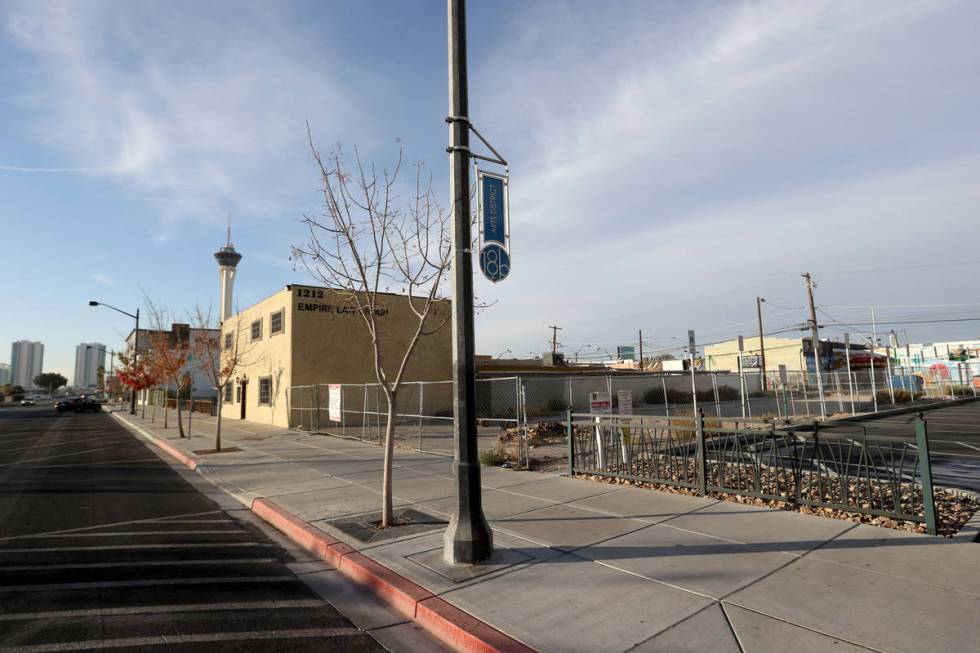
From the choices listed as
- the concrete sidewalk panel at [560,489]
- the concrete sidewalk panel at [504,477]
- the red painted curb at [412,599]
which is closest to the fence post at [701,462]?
the concrete sidewalk panel at [560,489]

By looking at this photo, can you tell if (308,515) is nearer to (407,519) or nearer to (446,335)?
(407,519)

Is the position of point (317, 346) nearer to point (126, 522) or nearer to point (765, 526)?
point (126, 522)

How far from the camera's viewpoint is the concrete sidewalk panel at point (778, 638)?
11.7ft

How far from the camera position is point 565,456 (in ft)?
45.0

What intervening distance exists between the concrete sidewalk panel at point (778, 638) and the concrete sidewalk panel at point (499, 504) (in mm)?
3616

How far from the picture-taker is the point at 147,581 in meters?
5.23

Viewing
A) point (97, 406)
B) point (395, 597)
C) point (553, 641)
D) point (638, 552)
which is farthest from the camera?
point (97, 406)

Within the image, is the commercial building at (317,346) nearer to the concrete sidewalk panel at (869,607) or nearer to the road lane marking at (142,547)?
the road lane marking at (142,547)

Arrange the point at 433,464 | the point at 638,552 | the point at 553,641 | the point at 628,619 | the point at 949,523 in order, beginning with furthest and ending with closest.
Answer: the point at 433,464 < the point at 949,523 < the point at 638,552 < the point at 628,619 < the point at 553,641

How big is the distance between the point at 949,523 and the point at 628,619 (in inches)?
189

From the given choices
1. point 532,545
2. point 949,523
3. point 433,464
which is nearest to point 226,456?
point 433,464

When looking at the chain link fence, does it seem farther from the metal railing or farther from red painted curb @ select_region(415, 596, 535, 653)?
red painted curb @ select_region(415, 596, 535, 653)

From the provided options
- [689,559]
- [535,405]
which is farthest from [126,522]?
[535,405]

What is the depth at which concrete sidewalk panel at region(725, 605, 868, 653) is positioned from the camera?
355 cm
